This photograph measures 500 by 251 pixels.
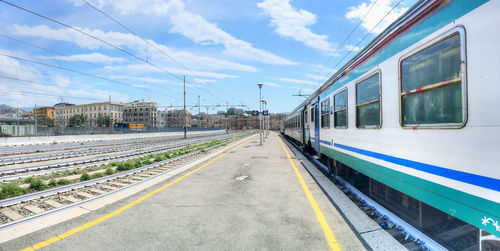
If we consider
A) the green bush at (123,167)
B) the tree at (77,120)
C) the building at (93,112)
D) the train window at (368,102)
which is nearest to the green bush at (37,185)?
the green bush at (123,167)

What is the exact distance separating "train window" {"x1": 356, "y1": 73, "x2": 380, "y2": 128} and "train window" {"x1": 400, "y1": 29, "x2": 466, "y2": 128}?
0.92 meters

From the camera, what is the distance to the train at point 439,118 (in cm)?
249

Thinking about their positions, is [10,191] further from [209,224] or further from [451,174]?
[451,174]

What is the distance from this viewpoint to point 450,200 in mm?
2938

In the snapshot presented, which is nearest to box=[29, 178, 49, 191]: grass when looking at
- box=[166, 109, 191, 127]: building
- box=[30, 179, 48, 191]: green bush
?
box=[30, 179, 48, 191]: green bush

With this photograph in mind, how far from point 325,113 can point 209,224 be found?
6.53 meters

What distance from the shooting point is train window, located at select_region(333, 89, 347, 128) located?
6.99 m

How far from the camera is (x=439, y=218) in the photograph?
3918 mm

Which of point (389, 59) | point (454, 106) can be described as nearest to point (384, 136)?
point (389, 59)

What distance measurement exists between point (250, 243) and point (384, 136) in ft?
9.49

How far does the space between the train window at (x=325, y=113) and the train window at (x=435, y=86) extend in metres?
4.98

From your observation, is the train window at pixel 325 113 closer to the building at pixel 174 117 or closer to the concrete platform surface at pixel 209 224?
the concrete platform surface at pixel 209 224

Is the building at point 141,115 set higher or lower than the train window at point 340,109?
higher

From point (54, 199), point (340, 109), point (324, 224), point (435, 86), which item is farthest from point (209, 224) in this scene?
point (340, 109)
